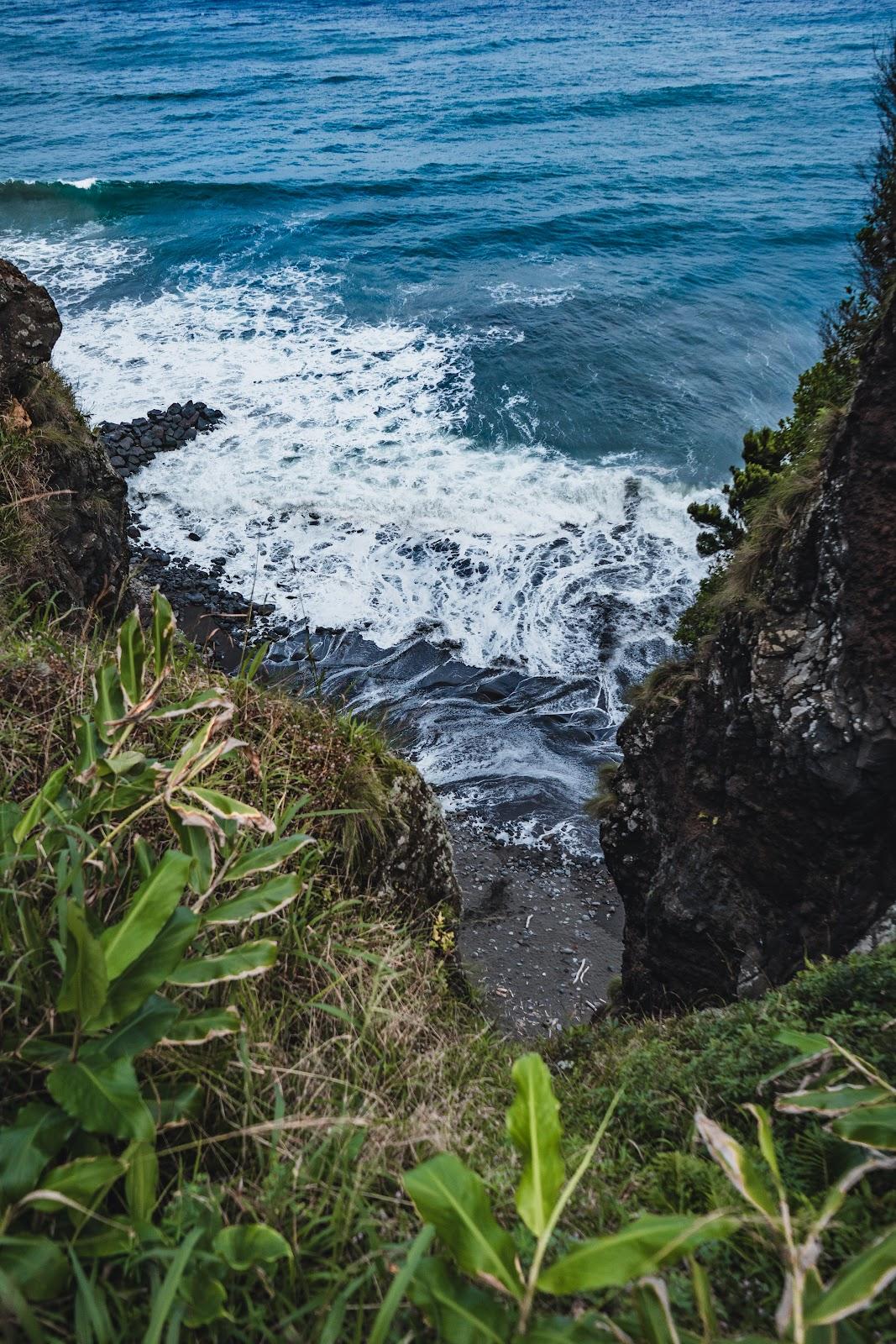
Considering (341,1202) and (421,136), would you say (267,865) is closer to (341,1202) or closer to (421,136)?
(341,1202)

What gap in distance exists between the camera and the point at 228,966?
2.40 m

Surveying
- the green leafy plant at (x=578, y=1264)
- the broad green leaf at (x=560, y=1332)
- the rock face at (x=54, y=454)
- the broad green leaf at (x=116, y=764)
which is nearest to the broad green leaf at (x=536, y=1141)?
the green leafy plant at (x=578, y=1264)

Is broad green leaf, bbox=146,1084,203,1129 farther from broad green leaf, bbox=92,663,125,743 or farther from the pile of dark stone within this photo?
the pile of dark stone

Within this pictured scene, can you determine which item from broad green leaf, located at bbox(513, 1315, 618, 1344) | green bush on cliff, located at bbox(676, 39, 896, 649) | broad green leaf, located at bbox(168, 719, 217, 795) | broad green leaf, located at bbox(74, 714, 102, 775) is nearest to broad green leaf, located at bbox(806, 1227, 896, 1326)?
broad green leaf, located at bbox(513, 1315, 618, 1344)

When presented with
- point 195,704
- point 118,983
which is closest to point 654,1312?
point 118,983

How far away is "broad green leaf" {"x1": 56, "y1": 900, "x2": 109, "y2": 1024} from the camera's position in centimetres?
199

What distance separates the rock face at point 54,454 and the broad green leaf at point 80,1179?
19.4ft

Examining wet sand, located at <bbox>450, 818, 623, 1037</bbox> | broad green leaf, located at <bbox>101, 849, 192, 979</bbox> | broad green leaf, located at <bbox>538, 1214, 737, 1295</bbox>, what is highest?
broad green leaf, located at <bbox>101, 849, 192, 979</bbox>

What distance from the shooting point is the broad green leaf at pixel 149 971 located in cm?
212

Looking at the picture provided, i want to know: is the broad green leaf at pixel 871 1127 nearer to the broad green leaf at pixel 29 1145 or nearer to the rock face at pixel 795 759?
the broad green leaf at pixel 29 1145

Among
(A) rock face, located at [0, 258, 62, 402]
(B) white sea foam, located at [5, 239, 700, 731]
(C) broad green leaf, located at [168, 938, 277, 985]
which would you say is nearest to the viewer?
(C) broad green leaf, located at [168, 938, 277, 985]

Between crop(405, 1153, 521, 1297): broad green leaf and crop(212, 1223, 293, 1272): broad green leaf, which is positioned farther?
crop(212, 1223, 293, 1272): broad green leaf

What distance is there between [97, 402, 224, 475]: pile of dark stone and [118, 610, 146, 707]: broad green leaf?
49.6 ft

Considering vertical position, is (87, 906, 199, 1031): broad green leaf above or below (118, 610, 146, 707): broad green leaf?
below
